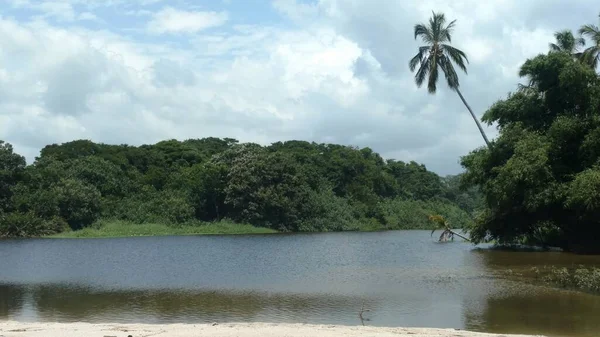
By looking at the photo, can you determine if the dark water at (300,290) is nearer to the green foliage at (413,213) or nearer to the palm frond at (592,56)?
the palm frond at (592,56)

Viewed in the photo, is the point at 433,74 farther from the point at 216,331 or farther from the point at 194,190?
the point at 194,190

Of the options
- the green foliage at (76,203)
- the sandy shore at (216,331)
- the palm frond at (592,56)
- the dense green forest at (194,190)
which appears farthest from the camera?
the green foliage at (76,203)

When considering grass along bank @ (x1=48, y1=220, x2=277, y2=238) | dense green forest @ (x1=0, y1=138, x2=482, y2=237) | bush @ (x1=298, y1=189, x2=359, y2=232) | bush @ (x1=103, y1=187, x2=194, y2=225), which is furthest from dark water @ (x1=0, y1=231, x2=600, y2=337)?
bush @ (x1=298, y1=189, x2=359, y2=232)

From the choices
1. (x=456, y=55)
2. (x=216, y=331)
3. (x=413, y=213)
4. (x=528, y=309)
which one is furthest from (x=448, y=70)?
(x=413, y=213)

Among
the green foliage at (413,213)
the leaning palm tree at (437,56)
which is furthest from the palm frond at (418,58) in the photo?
the green foliage at (413,213)

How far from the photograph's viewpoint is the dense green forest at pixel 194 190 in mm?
61094

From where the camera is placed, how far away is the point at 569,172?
34531 mm

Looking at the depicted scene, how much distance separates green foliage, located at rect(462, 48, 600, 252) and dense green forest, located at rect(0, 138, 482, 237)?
15.7 m

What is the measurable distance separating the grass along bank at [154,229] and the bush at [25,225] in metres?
1.26

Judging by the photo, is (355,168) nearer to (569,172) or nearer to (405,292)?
(569,172)

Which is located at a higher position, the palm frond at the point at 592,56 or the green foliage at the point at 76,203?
the palm frond at the point at 592,56

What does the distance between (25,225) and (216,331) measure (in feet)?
164

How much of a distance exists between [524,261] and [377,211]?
52.4m

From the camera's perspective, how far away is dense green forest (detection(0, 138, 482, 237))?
61.1 metres
